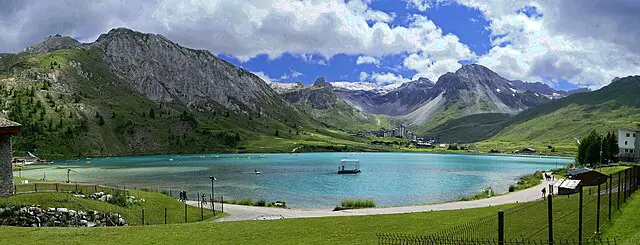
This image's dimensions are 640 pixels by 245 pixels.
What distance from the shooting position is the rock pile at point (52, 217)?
35875mm

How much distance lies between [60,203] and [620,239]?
1524 inches

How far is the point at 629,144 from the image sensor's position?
123m

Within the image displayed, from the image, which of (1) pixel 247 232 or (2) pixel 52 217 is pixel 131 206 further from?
(1) pixel 247 232

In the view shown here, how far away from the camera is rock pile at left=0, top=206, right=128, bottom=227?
118 feet

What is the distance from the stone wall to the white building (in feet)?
424

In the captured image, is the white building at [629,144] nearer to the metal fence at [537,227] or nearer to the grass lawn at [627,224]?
the metal fence at [537,227]

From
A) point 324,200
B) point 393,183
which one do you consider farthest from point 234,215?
point 393,183

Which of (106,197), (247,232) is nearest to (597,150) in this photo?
(247,232)

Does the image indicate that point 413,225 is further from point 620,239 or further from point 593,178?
point 593,178

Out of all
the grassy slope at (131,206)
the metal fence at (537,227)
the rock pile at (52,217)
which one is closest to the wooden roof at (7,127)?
the grassy slope at (131,206)

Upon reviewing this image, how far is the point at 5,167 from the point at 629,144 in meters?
136

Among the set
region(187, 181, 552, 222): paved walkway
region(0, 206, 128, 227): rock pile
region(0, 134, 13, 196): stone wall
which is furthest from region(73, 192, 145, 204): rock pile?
region(187, 181, 552, 222): paved walkway

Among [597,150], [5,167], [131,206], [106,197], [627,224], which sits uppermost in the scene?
[5,167]

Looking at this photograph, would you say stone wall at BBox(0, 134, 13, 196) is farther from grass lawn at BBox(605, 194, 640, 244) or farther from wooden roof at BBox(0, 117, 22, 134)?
grass lawn at BBox(605, 194, 640, 244)
